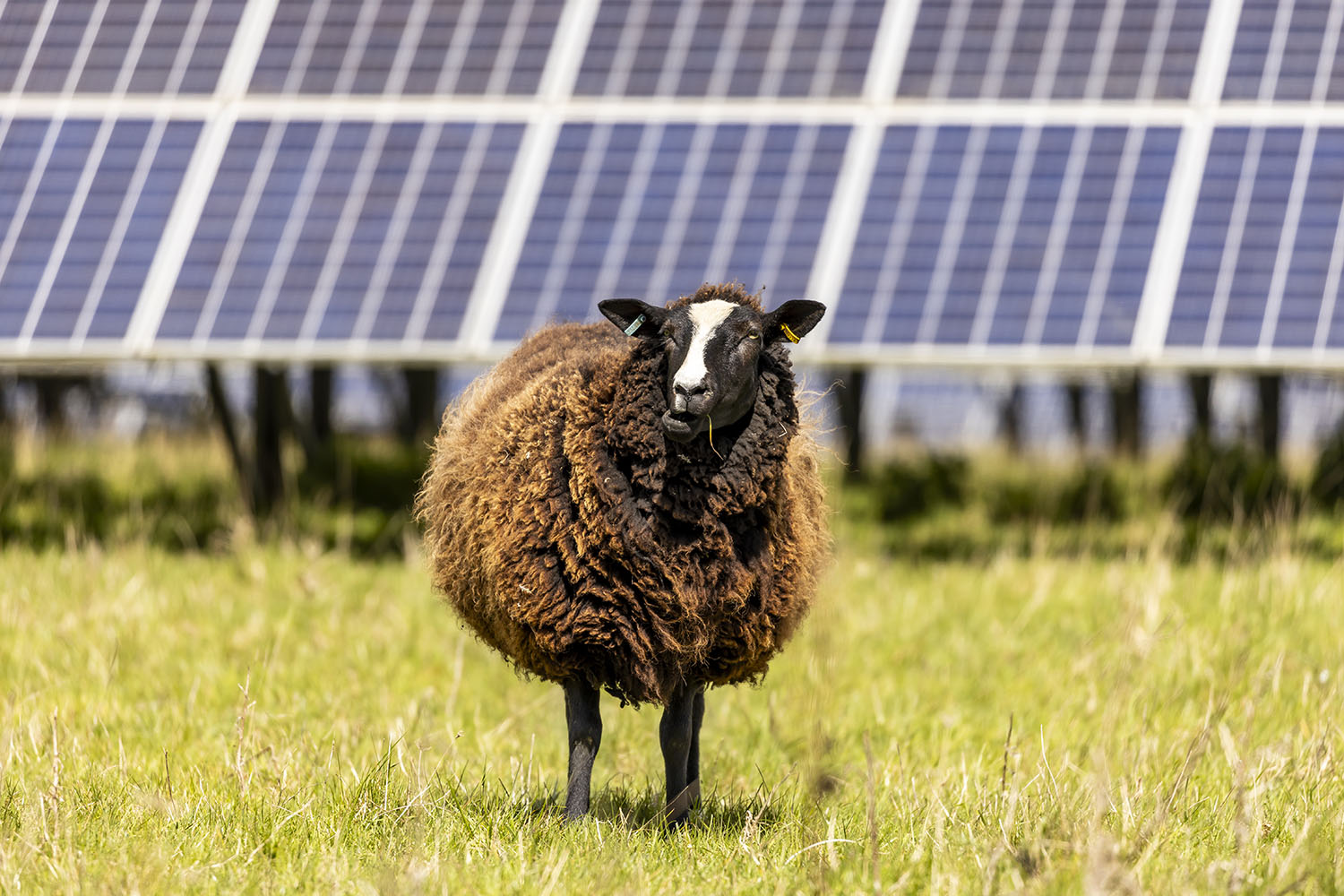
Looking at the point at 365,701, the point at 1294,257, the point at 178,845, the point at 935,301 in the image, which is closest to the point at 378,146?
the point at 935,301

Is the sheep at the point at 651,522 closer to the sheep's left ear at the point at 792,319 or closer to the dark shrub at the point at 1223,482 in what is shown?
the sheep's left ear at the point at 792,319

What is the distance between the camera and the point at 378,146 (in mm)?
9562

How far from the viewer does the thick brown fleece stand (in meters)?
4.04

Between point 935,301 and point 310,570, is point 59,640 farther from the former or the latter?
point 935,301

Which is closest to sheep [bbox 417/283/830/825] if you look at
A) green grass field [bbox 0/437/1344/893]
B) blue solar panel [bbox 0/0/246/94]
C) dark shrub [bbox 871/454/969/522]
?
green grass field [bbox 0/437/1344/893]

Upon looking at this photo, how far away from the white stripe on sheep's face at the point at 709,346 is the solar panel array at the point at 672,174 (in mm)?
4326

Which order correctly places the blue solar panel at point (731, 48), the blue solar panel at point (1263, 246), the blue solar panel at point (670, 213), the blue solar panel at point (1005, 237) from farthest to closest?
the blue solar panel at point (731, 48) → the blue solar panel at point (670, 213) → the blue solar panel at point (1005, 237) → the blue solar panel at point (1263, 246)

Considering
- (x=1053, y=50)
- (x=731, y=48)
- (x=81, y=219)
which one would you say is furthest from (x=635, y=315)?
(x=1053, y=50)

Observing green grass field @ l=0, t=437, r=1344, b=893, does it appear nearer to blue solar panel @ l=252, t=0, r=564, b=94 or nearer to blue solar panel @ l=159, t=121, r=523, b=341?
blue solar panel @ l=159, t=121, r=523, b=341

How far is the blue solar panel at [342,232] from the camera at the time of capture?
859cm

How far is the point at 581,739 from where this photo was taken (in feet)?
13.8

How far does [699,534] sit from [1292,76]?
297 inches

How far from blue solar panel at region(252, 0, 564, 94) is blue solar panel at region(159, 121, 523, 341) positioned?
45cm

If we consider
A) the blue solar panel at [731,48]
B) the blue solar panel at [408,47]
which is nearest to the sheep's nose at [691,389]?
the blue solar panel at [731,48]
